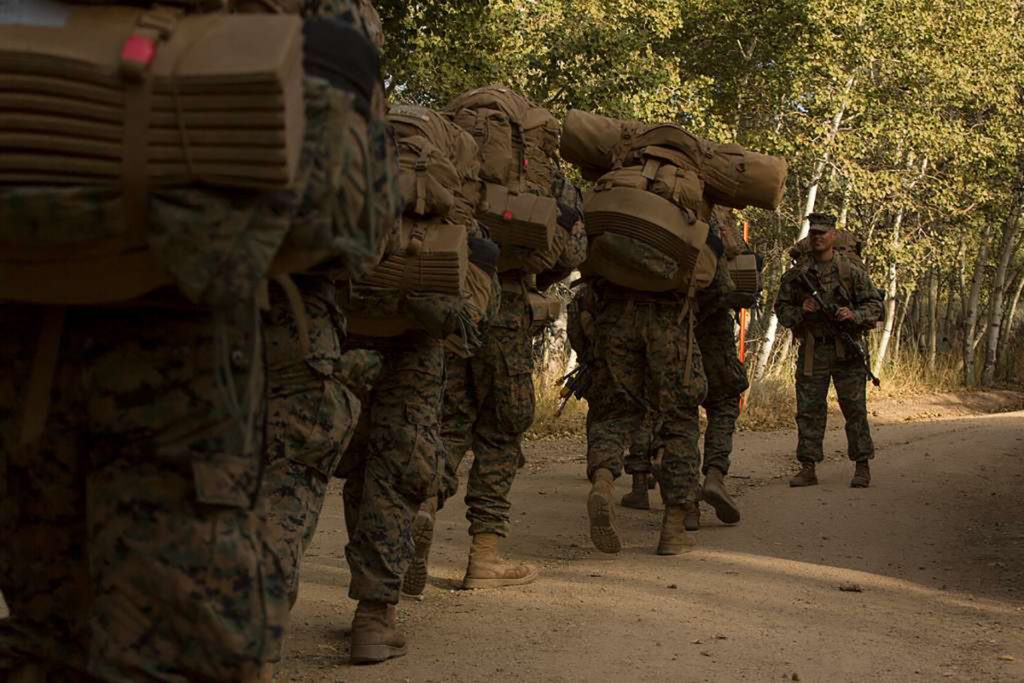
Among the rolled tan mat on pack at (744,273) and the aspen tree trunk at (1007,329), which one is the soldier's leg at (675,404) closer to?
the rolled tan mat on pack at (744,273)

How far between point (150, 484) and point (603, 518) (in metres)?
5.38

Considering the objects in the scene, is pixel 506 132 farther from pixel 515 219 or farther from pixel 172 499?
pixel 172 499

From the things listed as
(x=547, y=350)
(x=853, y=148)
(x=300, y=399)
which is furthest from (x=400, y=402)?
(x=853, y=148)

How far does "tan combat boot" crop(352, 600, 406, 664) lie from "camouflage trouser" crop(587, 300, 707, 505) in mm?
2865

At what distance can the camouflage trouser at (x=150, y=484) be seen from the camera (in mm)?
3029

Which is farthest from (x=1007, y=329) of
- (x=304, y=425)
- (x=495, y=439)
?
(x=304, y=425)

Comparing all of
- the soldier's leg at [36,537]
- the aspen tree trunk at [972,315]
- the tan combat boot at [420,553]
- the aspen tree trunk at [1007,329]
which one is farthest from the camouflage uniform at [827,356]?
the aspen tree trunk at [1007,329]

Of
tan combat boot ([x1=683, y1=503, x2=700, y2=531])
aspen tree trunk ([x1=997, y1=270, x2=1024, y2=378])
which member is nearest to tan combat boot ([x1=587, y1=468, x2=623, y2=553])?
tan combat boot ([x1=683, y1=503, x2=700, y2=531])

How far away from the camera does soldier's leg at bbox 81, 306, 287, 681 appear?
9.93 feet

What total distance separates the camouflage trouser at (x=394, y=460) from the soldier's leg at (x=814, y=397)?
287 inches

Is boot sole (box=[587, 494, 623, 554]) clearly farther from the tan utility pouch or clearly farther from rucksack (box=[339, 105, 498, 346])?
rucksack (box=[339, 105, 498, 346])

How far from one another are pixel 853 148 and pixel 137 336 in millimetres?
24733

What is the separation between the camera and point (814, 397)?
13.3 meters

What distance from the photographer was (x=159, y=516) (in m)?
3.04
